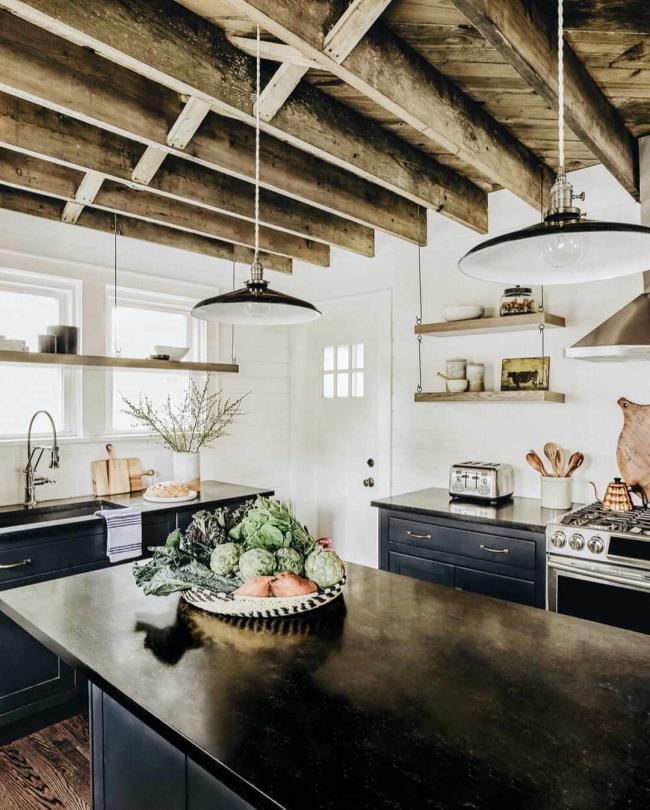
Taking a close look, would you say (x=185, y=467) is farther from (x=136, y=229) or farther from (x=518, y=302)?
(x=518, y=302)

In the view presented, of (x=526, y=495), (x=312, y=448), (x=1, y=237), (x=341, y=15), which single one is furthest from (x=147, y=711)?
(x=312, y=448)

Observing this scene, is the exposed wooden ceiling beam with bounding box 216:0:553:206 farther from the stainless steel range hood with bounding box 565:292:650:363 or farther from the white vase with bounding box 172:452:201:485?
the white vase with bounding box 172:452:201:485

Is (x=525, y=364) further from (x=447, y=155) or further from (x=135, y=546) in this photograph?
(x=135, y=546)

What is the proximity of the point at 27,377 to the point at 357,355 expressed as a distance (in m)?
2.23

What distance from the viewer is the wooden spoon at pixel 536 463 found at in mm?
3197

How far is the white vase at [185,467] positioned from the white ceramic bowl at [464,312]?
1850mm

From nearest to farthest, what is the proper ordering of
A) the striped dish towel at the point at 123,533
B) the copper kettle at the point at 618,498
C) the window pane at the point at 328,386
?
1. the copper kettle at the point at 618,498
2. the striped dish towel at the point at 123,533
3. the window pane at the point at 328,386

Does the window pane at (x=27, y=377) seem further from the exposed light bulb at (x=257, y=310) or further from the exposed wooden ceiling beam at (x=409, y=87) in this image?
the exposed wooden ceiling beam at (x=409, y=87)

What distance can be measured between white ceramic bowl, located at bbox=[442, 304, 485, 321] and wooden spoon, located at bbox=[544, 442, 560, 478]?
87cm

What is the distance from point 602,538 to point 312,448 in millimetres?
2522

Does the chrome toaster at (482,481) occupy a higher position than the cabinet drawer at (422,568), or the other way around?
the chrome toaster at (482,481)

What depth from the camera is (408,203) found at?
141 inches

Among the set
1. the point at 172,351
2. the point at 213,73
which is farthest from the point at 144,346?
the point at 213,73

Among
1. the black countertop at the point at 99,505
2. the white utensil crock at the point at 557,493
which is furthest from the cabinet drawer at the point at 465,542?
the black countertop at the point at 99,505
